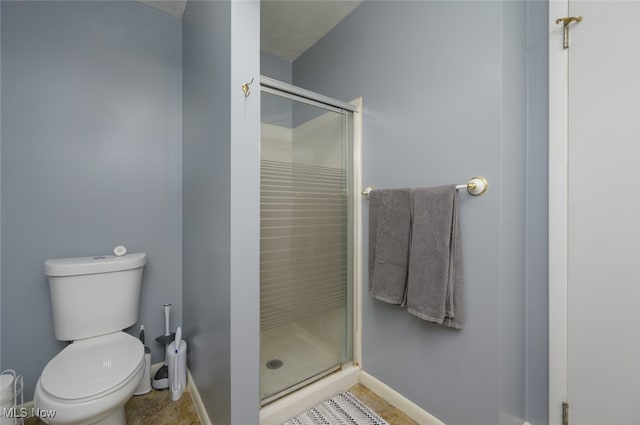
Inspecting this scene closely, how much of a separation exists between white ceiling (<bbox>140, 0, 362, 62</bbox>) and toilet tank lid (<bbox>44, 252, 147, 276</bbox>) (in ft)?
5.47

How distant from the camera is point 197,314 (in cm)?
161

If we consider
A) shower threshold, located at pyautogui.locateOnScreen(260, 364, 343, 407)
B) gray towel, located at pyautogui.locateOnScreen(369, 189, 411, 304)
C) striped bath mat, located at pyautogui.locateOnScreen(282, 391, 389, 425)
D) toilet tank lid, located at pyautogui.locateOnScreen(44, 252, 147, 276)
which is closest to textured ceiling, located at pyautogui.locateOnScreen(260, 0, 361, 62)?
gray towel, located at pyautogui.locateOnScreen(369, 189, 411, 304)

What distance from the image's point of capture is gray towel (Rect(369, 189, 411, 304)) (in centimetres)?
145

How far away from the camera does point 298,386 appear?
1599mm

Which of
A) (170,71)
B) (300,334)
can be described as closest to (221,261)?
(300,334)

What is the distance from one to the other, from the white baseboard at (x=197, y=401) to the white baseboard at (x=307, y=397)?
0.29m

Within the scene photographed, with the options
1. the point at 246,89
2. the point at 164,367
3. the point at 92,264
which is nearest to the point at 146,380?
the point at 164,367

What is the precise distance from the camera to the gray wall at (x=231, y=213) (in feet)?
3.69

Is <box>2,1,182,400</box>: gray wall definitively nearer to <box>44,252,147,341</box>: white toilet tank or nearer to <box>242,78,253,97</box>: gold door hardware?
<box>44,252,147,341</box>: white toilet tank

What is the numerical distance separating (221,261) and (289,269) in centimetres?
47

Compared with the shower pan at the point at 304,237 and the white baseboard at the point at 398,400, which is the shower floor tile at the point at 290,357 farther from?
the white baseboard at the point at 398,400

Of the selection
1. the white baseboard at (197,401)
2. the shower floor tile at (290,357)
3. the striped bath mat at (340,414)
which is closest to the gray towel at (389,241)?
the shower floor tile at (290,357)

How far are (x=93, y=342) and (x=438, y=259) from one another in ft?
6.08

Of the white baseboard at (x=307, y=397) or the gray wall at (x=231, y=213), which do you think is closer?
the gray wall at (x=231, y=213)
